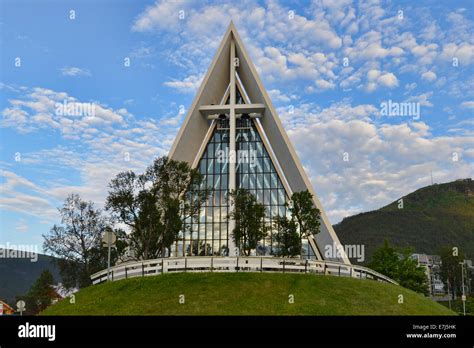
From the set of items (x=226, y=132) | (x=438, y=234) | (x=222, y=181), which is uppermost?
(x=226, y=132)

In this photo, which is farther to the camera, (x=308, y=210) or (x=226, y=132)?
(x=226, y=132)

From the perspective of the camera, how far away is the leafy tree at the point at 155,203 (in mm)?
32594

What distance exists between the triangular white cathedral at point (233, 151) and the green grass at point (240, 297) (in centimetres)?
2347

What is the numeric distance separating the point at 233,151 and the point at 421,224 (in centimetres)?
11724

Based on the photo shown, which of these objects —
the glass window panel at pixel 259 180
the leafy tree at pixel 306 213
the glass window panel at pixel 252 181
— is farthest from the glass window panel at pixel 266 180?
the leafy tree at pixel 306 213

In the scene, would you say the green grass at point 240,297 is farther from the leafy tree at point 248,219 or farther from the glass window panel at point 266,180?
the glass window panel at point 266,180

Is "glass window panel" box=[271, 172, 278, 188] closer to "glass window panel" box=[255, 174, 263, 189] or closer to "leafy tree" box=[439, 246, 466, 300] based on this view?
"glass window panel" box=[255, 174, 263, 189]

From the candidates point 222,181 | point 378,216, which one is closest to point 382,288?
point 222,181

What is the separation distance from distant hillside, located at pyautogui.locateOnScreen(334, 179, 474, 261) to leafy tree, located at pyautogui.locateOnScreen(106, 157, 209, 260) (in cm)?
9669

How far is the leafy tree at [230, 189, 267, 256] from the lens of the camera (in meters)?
36.6

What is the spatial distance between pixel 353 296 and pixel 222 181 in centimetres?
3456

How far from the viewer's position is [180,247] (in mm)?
53062

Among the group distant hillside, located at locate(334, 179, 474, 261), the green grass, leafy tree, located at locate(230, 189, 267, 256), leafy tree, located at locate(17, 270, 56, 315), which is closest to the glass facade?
leafy tree, located at locate(230, 189, 267, 256)
